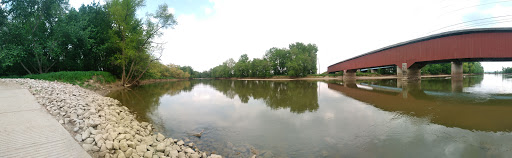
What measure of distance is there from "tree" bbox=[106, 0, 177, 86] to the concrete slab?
21.3 m

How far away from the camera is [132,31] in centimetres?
2500

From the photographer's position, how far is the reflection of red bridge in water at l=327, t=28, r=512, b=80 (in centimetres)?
2036

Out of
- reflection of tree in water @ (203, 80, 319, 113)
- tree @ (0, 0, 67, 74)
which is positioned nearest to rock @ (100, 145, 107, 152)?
reflection of tree in water @ (203, 80, 319, 113)

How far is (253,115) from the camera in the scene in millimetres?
8141

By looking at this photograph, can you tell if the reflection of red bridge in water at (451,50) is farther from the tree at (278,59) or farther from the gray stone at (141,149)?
the tree at (278,59)

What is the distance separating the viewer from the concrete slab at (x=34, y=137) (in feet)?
9.88

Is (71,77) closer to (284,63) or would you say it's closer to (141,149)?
(141,149)

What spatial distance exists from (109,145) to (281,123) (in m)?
4.87

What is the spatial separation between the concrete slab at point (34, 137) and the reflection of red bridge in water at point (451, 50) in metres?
32.8

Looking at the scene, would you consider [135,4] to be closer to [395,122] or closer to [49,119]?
[49,119]

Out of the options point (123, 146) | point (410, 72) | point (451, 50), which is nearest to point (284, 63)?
point (410, 72)

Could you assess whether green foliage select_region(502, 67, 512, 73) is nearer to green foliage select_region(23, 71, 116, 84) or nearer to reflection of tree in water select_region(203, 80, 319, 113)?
reflection of tree in water select_region(203, 80, 319, 113)

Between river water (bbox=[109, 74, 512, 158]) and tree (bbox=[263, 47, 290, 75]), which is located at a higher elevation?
tree (bbox=[263, 47, 290, 75])

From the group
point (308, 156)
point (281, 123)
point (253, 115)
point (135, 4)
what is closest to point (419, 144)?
point (308, 156)
